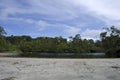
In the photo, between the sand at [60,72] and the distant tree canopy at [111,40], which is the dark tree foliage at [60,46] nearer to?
the distant tree canopy at [111,40]

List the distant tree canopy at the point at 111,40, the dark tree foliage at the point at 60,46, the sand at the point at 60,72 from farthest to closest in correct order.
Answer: the dark tree foliage at the point at 60,46, the distant tree canopy at the point at 111,40, the sand at the point at 60,72

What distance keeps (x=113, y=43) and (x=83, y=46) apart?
46.2 metres

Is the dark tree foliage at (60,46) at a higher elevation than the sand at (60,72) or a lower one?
higher

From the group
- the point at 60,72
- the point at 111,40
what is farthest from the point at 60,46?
the point at 60,72

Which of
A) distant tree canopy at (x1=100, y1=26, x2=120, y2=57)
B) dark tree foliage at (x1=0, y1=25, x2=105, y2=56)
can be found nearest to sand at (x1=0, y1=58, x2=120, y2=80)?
distant tree canopy at (x1=100, y1=26, x2=120, y2=57)

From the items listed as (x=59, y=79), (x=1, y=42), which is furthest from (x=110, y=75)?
(x=1, y=42)

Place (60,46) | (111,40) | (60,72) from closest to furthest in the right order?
(60,72) → (111,40) → (60,46)

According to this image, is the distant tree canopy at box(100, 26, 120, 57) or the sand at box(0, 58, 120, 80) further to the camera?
the distant tree canopy at box(100, 26, 120, 57)

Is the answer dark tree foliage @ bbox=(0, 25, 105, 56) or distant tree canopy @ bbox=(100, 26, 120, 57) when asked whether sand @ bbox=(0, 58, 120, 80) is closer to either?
distant tree canopy @ bbox=(100, 26, 120, 57)

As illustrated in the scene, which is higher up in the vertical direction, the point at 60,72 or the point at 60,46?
the point at 60,46

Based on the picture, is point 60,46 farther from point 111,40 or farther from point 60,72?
point 60,72

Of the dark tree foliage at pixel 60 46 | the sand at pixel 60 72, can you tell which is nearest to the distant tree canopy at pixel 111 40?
the dark tree foliage at pixel 60 46

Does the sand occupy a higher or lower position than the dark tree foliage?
lower

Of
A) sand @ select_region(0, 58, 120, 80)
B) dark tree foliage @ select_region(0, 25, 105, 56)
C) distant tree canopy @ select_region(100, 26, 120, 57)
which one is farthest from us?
dark tree foliage @ select_region(0, 25, 105, 56)
